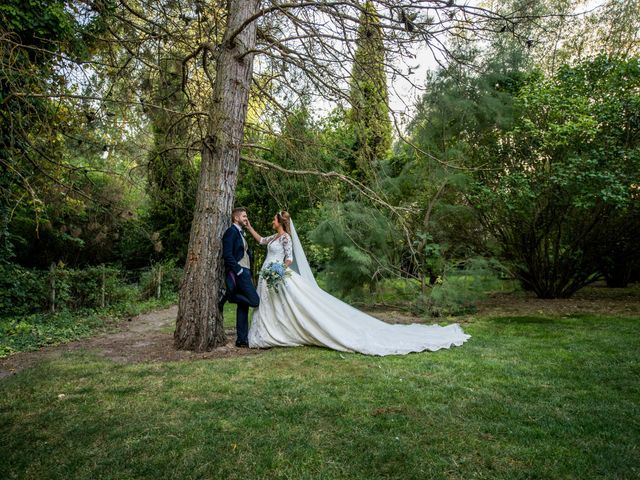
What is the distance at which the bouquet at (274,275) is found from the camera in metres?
6.27

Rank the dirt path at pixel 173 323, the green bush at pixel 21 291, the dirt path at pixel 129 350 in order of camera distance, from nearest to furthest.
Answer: the dirt path at pixel 129 350
the dirt path at pixel 173 323
the green bush at pixel 21 291

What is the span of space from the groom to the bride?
7.0 inches

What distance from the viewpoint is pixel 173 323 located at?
28.1ft

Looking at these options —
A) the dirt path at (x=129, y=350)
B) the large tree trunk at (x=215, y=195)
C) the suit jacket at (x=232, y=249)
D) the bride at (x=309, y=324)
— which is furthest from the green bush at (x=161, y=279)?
the suit jacket at (x=232, y=249)

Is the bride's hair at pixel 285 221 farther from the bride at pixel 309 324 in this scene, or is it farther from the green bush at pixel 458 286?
the green bush at pixel 458 286

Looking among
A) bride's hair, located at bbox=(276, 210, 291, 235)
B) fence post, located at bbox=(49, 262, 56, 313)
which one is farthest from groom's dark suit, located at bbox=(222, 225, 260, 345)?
fence post, located at bbox=(49, 262, 56, 313)

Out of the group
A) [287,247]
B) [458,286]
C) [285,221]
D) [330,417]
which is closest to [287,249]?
[287,247]

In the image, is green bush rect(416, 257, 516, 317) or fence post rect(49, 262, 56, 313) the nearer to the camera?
fence post rect(49, 262, 56, 313)

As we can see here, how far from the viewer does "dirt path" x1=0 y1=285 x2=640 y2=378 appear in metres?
5.54

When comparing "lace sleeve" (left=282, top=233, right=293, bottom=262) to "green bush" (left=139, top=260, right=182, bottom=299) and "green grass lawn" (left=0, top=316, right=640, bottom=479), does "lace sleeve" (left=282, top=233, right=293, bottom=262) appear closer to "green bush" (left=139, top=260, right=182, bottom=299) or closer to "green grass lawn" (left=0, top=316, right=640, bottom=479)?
"green grass lawn" (left=0, top=316, right=640, bottom=479)

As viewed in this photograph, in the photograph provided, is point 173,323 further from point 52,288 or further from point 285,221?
point 285,221

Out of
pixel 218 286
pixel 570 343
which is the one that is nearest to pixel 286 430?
pixel 218 286

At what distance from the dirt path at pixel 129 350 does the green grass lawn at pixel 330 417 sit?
1.27ft

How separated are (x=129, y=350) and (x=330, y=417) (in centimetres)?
374
